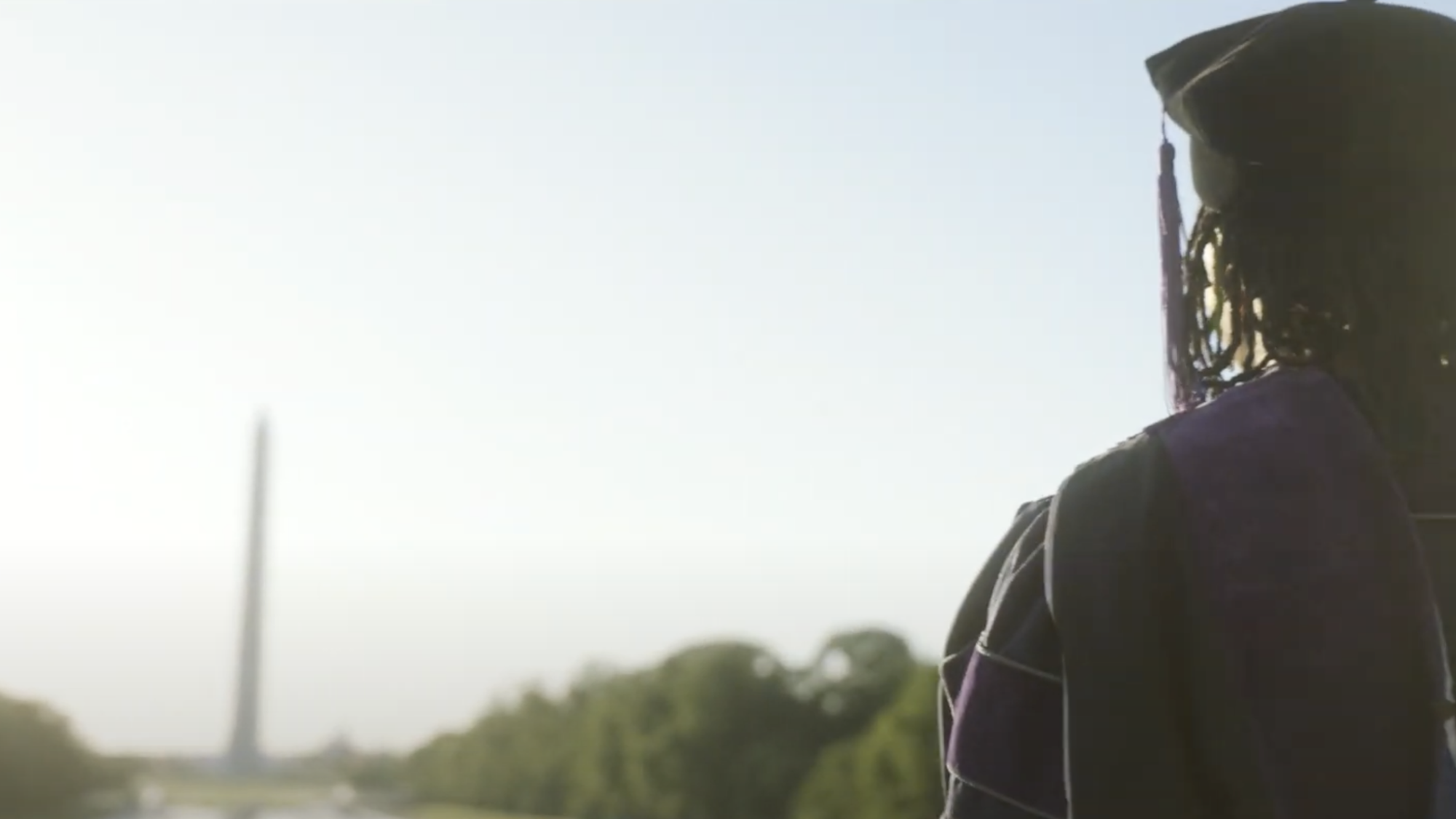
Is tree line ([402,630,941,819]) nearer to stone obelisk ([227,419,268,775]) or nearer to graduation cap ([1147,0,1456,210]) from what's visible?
stone obelisk ([227,419,268,775])

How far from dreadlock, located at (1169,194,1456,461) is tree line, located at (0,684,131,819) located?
101 m

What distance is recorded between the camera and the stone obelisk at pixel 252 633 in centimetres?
8588

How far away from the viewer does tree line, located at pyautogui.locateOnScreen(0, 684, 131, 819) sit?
100m

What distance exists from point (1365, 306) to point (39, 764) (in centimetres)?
10406

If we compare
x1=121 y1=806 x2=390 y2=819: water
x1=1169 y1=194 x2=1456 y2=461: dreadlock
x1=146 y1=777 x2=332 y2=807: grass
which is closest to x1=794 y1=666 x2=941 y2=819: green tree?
x1=121 y1=806 x2=390 y2=819: water

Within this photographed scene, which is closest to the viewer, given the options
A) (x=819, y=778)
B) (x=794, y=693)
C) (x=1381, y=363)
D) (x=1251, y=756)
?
(x=1251, y=756)

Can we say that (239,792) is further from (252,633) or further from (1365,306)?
→ (1365,306)

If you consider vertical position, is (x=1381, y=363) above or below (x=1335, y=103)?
below

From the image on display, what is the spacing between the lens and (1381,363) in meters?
2.97

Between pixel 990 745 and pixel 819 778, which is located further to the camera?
pixel 819 778

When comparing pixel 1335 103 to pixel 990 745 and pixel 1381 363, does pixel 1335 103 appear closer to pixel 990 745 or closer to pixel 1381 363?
pixel 1381 363

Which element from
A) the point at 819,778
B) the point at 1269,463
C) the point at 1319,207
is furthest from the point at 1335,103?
the point at 819,778

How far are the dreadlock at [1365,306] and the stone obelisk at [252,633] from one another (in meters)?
84.5

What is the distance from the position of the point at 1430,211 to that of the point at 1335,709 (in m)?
0.68
